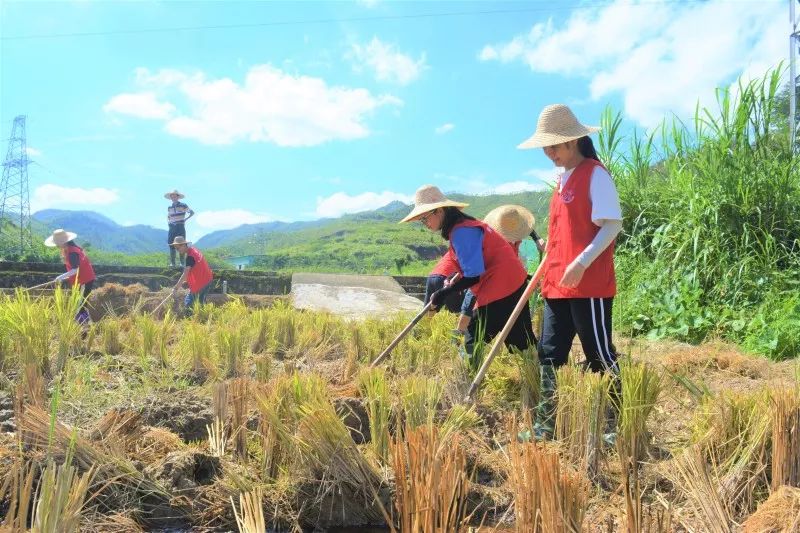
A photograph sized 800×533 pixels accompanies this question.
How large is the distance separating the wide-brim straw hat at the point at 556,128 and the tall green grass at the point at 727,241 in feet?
10.3

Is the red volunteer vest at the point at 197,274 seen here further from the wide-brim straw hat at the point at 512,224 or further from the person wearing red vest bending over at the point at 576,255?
the person wearing red vest bending over at the point at 576,255

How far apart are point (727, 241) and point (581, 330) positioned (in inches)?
Answer: 154

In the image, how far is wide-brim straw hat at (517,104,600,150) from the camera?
116 inches

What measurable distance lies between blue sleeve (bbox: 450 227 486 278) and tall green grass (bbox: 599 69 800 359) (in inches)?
104

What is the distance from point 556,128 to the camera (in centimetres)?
301

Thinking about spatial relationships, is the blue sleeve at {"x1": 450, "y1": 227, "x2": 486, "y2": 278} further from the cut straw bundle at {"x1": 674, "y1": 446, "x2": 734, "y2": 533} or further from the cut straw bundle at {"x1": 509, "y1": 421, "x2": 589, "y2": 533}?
the cut straw bundle at {"x1": 509, "y1": 421, "x2": 589, "y2": 533}

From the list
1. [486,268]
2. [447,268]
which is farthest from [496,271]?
[447,268]

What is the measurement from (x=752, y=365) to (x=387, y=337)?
107 inches

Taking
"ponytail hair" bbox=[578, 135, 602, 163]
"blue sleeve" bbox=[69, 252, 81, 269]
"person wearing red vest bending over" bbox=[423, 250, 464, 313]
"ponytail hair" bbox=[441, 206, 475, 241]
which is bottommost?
"person wearing red vest bending over" bbox=[423, 250, 464, 313]

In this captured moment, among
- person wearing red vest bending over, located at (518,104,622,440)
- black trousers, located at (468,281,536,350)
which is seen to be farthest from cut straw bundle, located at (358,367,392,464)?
black trousers, located at (468,281,536,350)

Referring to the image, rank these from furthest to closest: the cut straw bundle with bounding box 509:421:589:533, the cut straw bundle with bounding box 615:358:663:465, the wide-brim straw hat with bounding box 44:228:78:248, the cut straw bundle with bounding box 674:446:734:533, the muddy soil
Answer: the wide-brim straw hat with bounding box 44:228:78:248 < the muddy soil < the cut straw bundle with bounding box 615:358:663:465 < the cut straw bundle with bounding box 674:446:734:533 < the cut straw bundle with bounding box 509:421:589:533

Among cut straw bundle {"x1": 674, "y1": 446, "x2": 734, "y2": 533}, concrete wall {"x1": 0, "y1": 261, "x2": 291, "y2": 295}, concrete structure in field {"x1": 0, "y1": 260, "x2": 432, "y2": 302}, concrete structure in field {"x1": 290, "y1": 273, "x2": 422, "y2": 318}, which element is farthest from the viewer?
concrete wall {"x1": 0, "y1": 261, "x2": 291, "y2": 295}

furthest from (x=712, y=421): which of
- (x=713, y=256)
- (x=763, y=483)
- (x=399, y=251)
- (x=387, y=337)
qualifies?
(x=399, y=251)

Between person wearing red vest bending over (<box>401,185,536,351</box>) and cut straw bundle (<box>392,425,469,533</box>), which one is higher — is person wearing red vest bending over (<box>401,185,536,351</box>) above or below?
above
